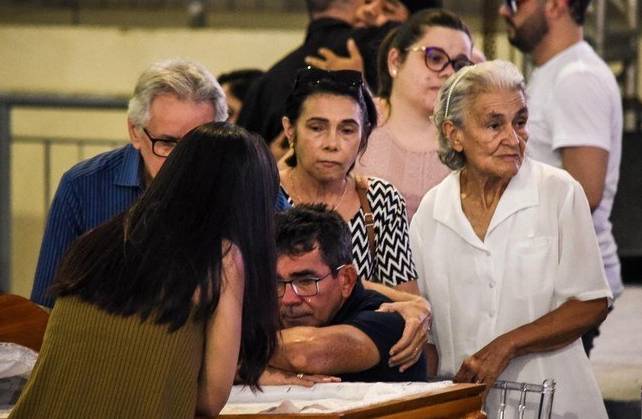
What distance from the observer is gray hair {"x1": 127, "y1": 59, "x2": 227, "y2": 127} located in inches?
169

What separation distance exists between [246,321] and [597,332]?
94.2 inches

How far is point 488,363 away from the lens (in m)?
4.25

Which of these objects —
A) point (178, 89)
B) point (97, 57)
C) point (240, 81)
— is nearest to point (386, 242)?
point (178, 89)

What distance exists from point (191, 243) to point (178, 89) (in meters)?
Result: 1.22

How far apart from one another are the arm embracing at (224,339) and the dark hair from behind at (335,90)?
4.73 feet

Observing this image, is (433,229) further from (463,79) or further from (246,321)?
(246,321)

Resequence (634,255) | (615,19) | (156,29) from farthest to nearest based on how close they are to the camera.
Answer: (156,29) → (615,19) → (634,255)

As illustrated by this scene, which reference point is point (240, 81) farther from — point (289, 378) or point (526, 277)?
point (289, 378)

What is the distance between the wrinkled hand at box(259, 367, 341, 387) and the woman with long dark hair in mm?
451

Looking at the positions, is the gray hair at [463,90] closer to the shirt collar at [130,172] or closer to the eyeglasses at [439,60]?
the eyeglasses at [439,60]

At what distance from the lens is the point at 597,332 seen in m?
5.36

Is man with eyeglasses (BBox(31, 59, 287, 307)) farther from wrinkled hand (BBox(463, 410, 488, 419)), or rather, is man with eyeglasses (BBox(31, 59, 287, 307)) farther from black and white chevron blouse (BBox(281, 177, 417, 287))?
wrinkled hand (BBox(463, 410, 488, 419))

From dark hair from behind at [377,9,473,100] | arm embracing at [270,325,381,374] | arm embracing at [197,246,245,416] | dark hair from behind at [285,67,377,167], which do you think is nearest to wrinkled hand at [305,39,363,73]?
dark hair from behind at [377,9,473,100]

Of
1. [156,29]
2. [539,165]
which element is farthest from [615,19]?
[539,165]
